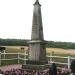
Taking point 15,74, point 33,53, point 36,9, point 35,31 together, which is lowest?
point 15,74

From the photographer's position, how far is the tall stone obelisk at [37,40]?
65.5ft

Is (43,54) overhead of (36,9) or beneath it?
beneath

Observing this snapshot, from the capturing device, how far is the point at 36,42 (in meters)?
20.0

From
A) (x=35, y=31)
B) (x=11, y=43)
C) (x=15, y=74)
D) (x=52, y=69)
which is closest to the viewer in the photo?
(x=52, y=69)

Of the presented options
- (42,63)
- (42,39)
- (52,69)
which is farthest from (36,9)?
(52,69)

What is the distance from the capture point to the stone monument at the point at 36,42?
20.0m

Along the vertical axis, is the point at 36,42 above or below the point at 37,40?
below

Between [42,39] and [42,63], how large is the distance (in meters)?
1.41

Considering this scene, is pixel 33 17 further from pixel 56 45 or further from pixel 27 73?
pixel 56 45

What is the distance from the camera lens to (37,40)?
790 inches

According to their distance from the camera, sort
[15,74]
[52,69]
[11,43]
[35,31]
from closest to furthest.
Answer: [52,69]
[15,74]
[35,31]
[11,43]

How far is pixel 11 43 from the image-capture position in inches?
4023

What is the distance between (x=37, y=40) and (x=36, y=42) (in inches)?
5.3

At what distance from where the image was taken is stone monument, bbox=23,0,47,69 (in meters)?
20.0
